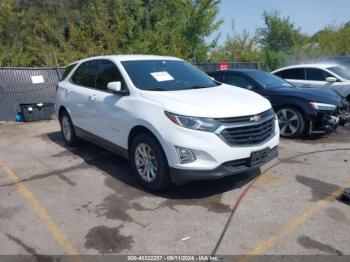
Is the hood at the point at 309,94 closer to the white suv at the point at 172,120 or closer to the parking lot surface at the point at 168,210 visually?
the parking lot surface at the point at 168,210

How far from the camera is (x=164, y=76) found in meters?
5.49

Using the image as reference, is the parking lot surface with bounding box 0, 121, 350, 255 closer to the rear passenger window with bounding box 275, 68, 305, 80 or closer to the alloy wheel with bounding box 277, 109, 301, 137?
the alloy wheel with bounding box 277, 109, 301, 137

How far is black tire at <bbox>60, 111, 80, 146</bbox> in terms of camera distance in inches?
276

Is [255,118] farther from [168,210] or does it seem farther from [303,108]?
[303,108]

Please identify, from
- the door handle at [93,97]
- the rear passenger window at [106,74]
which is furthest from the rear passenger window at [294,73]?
the door handle at [93,97]

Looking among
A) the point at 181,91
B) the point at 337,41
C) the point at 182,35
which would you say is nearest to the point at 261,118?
the point at 181,91

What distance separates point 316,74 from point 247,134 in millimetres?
6878

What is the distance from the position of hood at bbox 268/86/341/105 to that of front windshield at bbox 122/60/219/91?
2388 millimetres

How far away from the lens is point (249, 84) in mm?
8281

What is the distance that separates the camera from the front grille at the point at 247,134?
438 centimetres

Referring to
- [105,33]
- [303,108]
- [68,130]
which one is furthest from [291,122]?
[105,33]

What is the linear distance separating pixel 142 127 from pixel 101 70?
68.6 inches

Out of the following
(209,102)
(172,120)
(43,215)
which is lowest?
(43,215)

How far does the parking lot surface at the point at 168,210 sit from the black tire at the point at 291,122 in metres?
1.11
